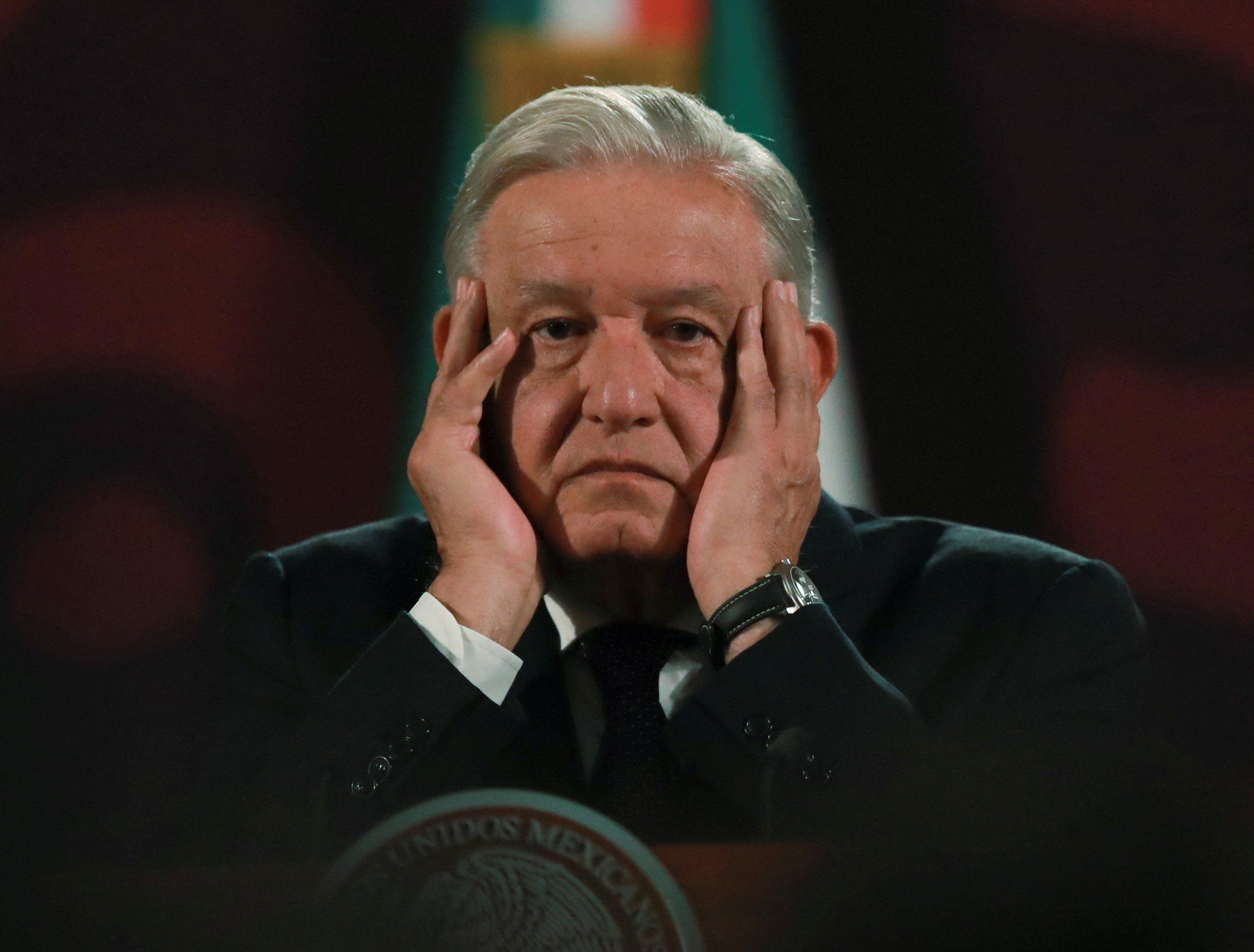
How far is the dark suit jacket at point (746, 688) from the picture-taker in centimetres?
132

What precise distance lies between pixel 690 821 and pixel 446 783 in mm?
297

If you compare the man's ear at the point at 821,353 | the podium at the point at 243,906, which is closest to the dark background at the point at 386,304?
the man's ear at the point at 821,353

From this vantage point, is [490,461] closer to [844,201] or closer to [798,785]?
[798,785]

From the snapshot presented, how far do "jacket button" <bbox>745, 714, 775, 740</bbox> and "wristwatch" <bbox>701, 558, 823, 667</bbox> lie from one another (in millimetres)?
124

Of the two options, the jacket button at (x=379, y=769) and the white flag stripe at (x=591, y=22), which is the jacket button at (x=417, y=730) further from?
the white flag stripe at (x=591, y=22)

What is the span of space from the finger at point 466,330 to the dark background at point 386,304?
49 cm

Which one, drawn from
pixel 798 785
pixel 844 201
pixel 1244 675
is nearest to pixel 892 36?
pixel 844 201

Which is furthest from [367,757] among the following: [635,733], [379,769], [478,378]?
[478,378]

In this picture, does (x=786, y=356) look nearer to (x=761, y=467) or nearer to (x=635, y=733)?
(x=761, y=467)

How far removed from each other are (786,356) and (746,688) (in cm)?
51

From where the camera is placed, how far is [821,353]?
1.82m

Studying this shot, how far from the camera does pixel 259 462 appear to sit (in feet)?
6.98

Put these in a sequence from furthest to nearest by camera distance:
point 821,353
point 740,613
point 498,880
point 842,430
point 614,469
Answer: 1. point 842,430
2. point 821,353
3. point 614,469
4. point 740,613
5. point 498,880

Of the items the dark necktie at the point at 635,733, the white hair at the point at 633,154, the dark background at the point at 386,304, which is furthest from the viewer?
the dark background at the point at 386,304
